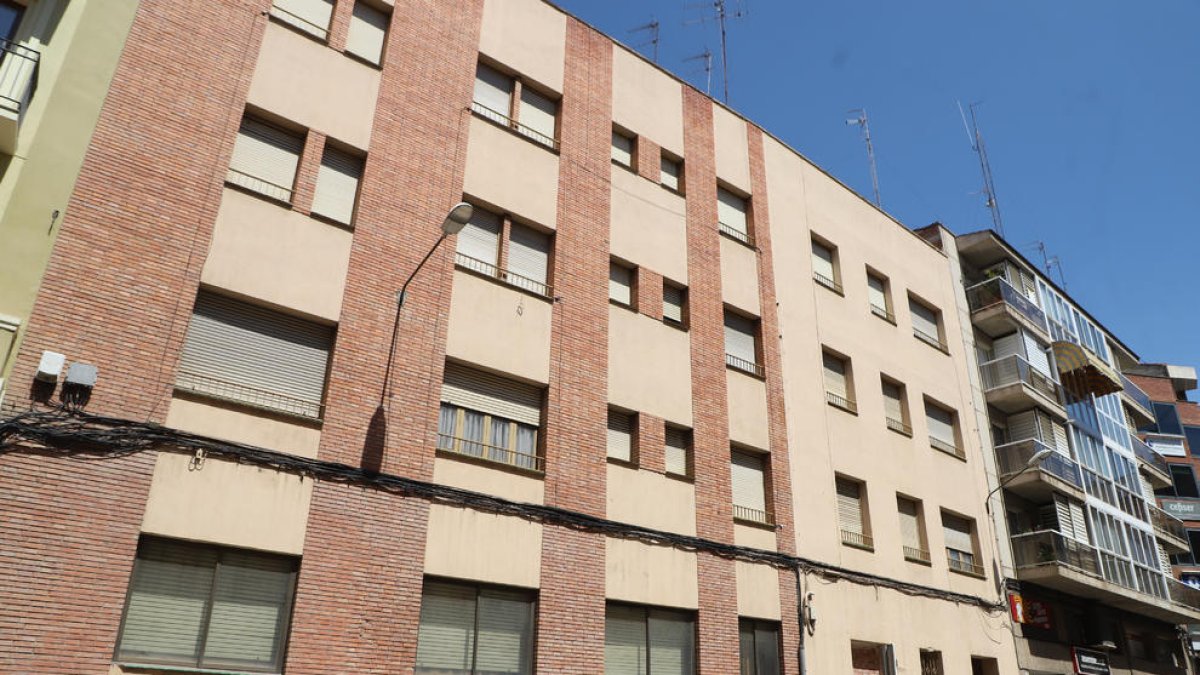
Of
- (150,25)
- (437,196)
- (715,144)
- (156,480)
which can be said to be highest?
(715,144)

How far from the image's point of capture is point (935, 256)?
26625mm

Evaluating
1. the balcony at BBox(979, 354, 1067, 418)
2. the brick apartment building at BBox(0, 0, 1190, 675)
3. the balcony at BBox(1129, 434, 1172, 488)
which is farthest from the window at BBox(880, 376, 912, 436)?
the balcony at BBox(1129, 434, 1172, 488)

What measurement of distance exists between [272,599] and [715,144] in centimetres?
1465

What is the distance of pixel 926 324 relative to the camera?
82.9ft

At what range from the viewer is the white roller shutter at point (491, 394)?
13867 mm

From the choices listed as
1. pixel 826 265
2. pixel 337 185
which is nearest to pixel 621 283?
pixel 337 185

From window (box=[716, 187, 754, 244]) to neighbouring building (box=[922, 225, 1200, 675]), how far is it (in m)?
10.2

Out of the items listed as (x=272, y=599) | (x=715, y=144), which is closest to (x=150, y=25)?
(x=272, y=599)

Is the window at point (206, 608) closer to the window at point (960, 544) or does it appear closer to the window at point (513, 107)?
the window at point (513, 107)

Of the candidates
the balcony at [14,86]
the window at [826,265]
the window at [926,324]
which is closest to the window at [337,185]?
the balcony at [14,86]

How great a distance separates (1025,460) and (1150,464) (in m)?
16.4

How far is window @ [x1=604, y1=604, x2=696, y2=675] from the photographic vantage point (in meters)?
14.2

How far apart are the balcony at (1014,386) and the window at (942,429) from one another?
2743mm

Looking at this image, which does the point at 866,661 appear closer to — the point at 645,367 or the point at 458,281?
the point at 645,367
